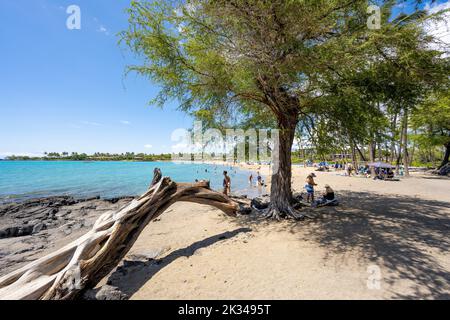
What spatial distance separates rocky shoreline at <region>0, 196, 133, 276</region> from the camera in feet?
26.0

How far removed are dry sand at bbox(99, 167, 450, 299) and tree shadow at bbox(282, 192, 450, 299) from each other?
2cm

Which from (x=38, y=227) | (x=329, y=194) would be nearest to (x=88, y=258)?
(x=329, y=194)

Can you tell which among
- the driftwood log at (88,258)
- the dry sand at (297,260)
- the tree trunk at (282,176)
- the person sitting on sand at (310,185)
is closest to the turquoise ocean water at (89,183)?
the person sitting on sand at (310,185)

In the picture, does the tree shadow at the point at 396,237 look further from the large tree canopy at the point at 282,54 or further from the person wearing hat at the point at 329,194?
the large tree canopy at the point at 282,54

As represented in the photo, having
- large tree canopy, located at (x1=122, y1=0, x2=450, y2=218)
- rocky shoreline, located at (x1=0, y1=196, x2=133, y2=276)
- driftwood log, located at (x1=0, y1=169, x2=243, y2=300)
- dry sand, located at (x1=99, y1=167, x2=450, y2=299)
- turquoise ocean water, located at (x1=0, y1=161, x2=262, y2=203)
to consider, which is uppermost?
large tree canopy, located at (x1=122, y1=0, x2=450, y2=218)

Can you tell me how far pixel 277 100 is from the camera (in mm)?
7418

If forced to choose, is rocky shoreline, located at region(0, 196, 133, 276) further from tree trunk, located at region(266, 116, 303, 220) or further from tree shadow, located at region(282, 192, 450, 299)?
tree shadow, located at region(282, 192, 450, 299)

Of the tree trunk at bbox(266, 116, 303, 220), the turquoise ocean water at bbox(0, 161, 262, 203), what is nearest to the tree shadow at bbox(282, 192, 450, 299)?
the tree trunk at bbox(266, 116, 303, 220)

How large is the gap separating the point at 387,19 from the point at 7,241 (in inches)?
643

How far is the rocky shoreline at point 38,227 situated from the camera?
26.0ft

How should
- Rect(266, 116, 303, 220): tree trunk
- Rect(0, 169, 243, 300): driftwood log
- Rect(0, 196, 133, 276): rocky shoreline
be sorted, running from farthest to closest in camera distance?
Rect(266, 116, 303, 220): tree trunk → Rect(0, 196, 133, 276): rocky shoreline → Rect(0, 169, 243, 300): driftwood log

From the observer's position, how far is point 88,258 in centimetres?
432

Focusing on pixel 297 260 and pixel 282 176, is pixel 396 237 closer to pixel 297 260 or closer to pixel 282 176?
pixel 297 260

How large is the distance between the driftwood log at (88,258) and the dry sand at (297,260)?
0.70 m
